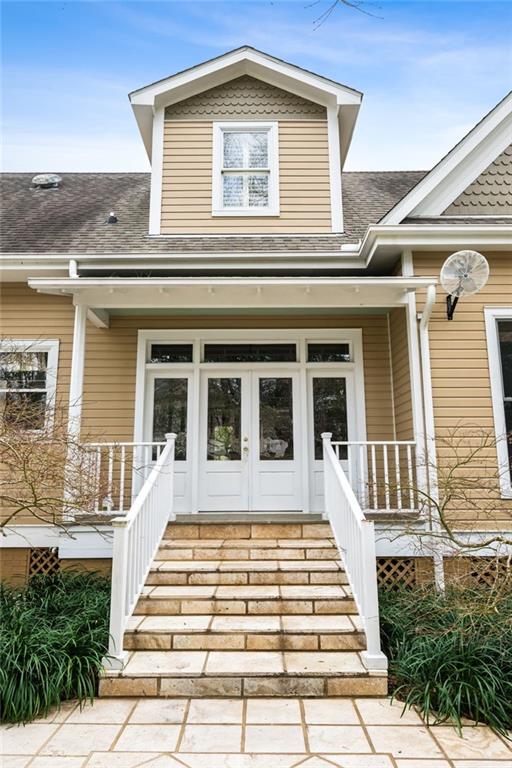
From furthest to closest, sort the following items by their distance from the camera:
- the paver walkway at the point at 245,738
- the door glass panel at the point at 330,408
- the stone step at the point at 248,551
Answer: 1. the door glass panel at the point at 330,408
2. the stone step at the point at 248,551
3. the paver walkway at the point at 245,738

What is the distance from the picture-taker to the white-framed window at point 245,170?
708 centimetres

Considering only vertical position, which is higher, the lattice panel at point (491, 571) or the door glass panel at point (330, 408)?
the door glass panel at point (330, 408)

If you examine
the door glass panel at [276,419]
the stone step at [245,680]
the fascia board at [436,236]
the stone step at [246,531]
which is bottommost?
the stone step at [245,680]

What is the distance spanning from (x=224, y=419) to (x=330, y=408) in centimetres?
A: 144

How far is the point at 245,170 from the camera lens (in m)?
7.18

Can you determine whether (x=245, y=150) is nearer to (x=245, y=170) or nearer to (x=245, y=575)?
(x=245, y=170)

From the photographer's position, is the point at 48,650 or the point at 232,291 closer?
the point at 48,650

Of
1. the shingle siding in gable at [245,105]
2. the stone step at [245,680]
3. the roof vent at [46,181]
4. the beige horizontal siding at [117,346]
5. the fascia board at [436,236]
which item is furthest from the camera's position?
the roof vent at [46,181]

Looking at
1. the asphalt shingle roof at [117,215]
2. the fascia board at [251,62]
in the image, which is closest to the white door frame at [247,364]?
the asphalt shingle roof at [117,215]

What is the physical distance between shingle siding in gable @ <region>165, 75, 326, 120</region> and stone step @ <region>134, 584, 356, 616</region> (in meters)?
6.56

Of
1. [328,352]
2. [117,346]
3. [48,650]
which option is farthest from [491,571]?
[117,346]

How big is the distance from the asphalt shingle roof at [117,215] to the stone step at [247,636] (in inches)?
166

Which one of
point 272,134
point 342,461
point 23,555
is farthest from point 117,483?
point 272,134

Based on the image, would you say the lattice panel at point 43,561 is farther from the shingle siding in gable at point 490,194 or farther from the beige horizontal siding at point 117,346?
the shingle siding in gable at point 490,194
